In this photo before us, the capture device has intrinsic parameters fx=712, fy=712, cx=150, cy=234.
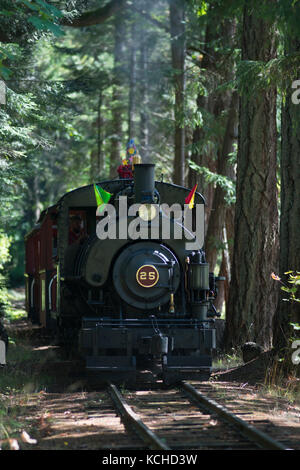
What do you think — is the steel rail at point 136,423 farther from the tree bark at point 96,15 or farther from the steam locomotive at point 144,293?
the tree bark at point 96,15

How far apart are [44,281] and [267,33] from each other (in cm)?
684

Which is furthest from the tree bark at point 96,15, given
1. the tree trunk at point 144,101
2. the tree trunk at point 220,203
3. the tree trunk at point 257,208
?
the tree trunk at point 144,101

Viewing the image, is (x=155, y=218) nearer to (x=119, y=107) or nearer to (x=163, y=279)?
(x=163, y=279)

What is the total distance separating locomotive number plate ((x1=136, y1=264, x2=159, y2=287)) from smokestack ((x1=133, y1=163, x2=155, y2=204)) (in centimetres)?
98

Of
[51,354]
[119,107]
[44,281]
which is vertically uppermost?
[119,107]

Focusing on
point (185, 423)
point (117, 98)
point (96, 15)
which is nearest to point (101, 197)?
point (185, 423)

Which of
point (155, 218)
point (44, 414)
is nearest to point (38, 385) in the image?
point (44, 414)

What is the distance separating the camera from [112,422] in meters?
8.03

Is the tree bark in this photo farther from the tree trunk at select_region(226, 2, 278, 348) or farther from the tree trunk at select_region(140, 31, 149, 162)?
the tree trunk at select_region(140, 31, 149, 162)

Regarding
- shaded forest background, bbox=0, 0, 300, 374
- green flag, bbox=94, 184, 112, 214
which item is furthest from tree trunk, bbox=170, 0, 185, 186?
green flag, bbox=94, 184, 112, 214

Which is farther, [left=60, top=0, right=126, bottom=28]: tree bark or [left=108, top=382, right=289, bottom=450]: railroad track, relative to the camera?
[left=60, top=0, right=126, bottom=28]: tree bark

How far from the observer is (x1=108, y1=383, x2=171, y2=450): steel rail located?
653 cm

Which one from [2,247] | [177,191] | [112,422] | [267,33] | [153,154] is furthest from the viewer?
[153,154]

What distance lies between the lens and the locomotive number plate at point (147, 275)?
10531mm
